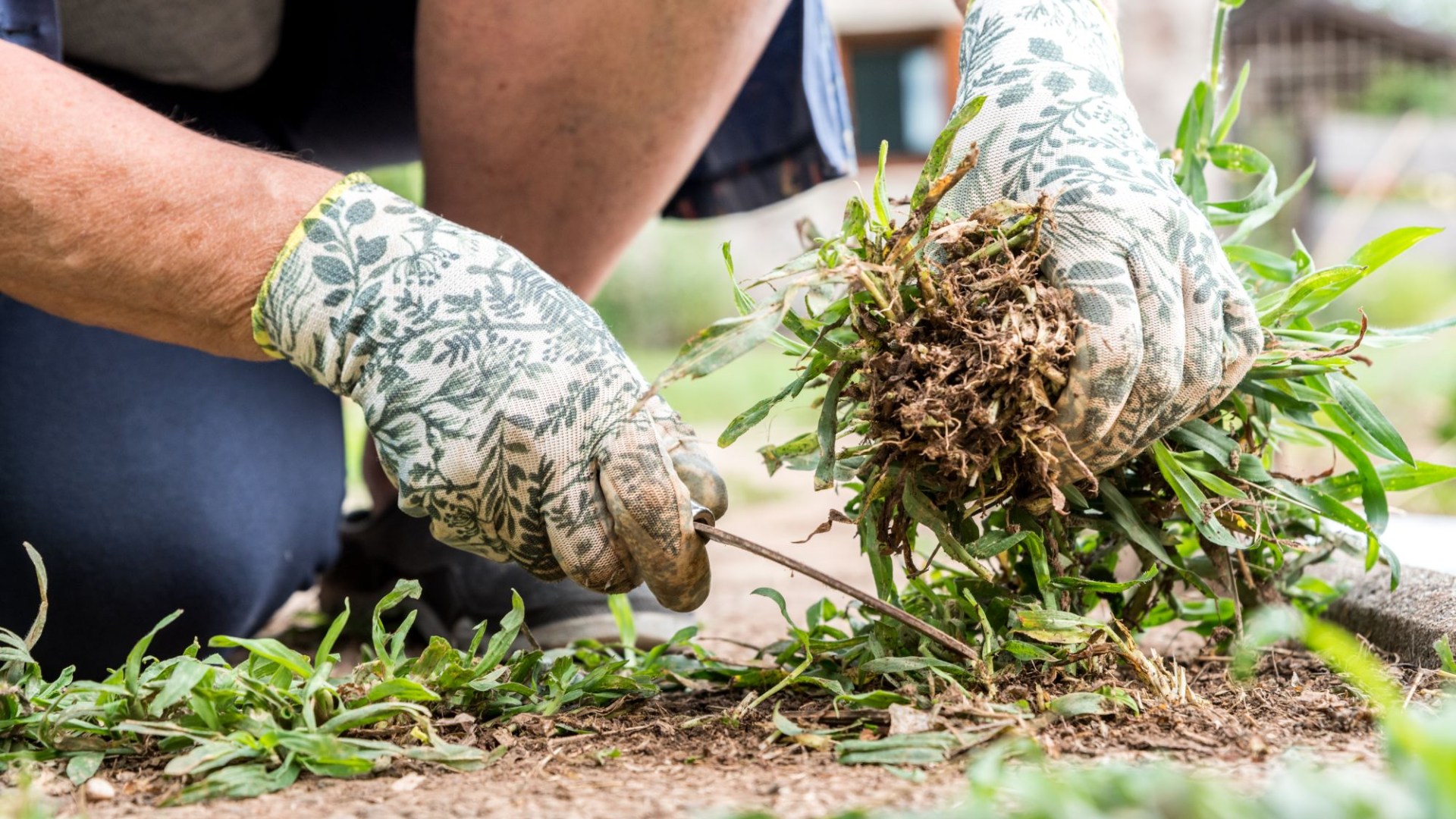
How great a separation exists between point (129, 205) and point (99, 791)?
19.9 inches

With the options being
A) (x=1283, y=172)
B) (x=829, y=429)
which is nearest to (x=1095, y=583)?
(x=829, y=429)

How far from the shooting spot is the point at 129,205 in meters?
1.03

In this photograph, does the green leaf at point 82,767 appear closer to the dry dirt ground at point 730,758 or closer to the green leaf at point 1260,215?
the dry dirt ground at point 730,758

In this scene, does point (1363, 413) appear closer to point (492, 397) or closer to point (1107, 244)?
point (1107, 244)

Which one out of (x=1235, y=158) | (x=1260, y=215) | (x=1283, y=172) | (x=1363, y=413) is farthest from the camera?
(x=1283, y=172)

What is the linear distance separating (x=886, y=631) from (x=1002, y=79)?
49 cm

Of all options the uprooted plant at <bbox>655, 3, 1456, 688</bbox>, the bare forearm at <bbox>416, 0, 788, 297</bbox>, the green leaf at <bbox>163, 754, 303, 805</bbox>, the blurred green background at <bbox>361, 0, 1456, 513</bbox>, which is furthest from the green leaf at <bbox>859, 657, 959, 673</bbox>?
the blurred green background at <bbox>361, 0, 1456, 513</bbox>

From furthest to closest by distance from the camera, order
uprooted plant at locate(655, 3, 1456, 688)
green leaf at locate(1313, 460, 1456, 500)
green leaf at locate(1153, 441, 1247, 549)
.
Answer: green leaf at locate(1313, 460, 1456, 500)
green leaf at locate(1153, 441, 1247, 549)
uprooted plant at locate(655, 3, 1456, 688)

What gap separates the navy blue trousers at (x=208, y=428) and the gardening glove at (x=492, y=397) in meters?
0.50

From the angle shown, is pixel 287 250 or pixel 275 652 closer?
pixel 275 652

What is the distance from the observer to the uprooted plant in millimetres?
855

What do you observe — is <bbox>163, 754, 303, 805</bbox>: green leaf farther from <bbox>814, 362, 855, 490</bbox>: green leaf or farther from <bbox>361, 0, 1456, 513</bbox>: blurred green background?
<bbox>361, 0, 1456, 513</bbox>: blurred green background

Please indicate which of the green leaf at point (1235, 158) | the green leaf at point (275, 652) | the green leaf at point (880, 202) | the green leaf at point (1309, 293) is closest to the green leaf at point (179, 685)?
the green leaf at point (275, 652)

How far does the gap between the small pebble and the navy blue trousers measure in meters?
0.75
